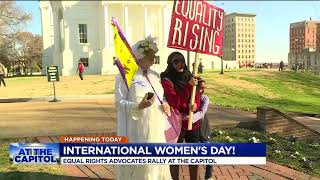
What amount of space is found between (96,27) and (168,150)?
4891cm

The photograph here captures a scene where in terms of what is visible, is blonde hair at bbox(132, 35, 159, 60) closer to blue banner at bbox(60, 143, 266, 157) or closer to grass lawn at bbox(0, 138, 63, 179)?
blue banner at bbox(60, 143, 266, 157)

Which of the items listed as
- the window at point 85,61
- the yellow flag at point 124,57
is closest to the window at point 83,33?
the window at point 85,61

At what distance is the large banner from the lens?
3.62m

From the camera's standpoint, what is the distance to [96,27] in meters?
50.7

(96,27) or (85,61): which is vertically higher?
(96,27)

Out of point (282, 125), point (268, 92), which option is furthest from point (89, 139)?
point (268, 92)

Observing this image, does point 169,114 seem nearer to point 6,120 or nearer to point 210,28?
point 210,28

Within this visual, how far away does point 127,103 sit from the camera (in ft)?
12.2

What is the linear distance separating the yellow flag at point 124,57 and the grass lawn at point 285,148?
3.50m

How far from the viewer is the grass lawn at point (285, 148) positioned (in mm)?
6184

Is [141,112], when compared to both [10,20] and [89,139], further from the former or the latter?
[10,20]

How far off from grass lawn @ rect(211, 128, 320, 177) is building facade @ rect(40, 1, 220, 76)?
3878cm

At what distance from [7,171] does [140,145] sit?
10.7 feet

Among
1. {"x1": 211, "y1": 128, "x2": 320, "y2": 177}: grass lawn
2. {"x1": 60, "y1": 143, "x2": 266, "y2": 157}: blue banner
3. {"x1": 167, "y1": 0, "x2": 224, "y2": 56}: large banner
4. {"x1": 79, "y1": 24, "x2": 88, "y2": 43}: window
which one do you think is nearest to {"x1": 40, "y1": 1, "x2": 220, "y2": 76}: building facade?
{"x1": 79, "y1": 24, "x2": 88, "y2": 43}: window
